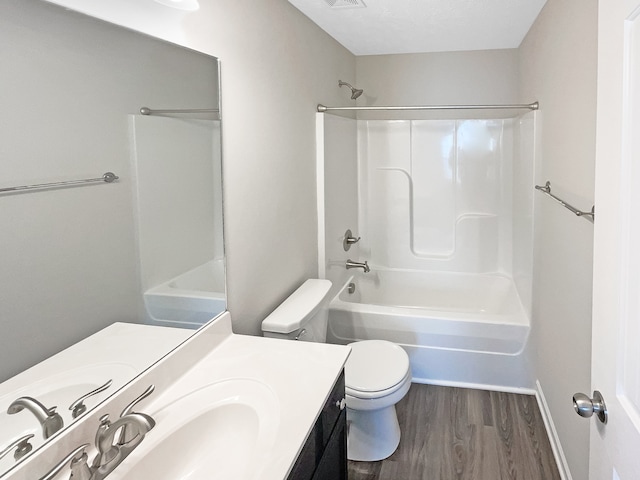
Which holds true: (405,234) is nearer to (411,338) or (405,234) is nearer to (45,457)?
(411,338)

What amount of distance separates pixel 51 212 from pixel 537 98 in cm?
263

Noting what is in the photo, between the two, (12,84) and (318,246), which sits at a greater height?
(12,84)

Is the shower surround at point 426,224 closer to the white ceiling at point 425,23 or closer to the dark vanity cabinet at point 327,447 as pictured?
the white ceiling at point 425,23

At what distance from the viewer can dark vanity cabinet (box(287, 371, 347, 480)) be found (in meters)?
1.25

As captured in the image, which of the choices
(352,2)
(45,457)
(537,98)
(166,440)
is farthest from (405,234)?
(45,457)

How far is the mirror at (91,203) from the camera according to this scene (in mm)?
997

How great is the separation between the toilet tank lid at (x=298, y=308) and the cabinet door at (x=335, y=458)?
0.54 metres

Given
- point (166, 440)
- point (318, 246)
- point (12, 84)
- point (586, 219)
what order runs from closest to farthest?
point (12, 84), point (166, 440), point (586, 219), point (318, 246)

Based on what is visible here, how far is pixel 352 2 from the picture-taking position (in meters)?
2.39

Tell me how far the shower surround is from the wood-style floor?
0.23m

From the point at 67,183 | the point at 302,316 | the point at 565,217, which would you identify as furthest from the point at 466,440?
the point at 67,183

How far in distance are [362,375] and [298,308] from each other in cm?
45

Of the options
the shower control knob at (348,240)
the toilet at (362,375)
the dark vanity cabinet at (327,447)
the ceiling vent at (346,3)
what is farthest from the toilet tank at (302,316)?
the ceiling vent at (346,3)

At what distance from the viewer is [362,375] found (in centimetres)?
229
